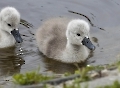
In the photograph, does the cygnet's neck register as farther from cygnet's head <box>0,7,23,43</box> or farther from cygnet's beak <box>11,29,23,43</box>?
cygnet's beak <box>11,29,23,43</box>

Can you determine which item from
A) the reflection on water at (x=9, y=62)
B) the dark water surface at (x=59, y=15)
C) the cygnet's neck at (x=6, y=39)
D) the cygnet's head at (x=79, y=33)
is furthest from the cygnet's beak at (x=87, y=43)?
the cygnet's neck at (x=6, y=39)

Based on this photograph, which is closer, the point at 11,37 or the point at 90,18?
the point at 11,37

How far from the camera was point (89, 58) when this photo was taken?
744cm

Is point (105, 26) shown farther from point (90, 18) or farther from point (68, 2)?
point (68, 2)

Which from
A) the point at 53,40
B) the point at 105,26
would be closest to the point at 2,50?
Result: the point at 53,40

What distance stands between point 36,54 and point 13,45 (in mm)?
790

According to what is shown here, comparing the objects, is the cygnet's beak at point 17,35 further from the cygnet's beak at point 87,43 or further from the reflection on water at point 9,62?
the cygnet's beak at point 87,43

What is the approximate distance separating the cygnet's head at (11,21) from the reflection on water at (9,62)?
0.33 m

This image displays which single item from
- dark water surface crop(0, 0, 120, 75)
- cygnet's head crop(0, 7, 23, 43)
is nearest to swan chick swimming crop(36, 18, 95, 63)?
dark water surface crop(0, 0, 120, 75)

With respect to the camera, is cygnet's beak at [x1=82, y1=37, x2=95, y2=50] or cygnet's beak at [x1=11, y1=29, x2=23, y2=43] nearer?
cygnet's beak at [x1=82, y1=37, x2=95, y2=50]

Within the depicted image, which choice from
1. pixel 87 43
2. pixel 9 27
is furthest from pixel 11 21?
pixel 87 43

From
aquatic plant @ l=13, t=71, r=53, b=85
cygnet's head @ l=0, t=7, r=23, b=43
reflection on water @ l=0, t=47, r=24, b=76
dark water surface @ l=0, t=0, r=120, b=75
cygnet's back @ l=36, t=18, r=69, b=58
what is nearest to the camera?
aquatic plant @ l=13, t=71, r=53, b=85

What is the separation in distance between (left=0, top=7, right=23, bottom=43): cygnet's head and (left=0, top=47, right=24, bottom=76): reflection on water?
0.33 meters

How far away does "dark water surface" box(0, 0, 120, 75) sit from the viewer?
7.13 metres
